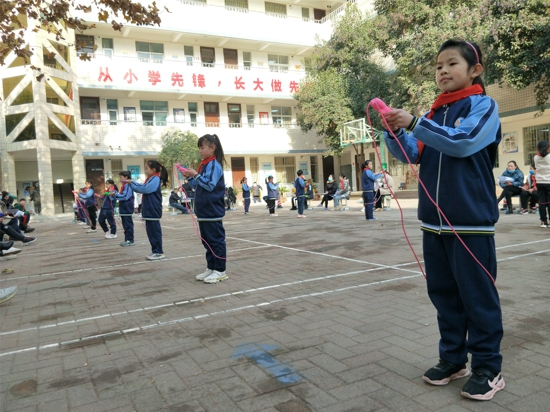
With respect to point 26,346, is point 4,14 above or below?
above

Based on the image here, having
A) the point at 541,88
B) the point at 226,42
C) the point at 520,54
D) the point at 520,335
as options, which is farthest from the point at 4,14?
the point at 226,42

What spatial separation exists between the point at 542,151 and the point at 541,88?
1178 centimetres

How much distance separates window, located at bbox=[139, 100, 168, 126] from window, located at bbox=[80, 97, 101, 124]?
9.01 feet

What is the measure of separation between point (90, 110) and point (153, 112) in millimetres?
A: 3927

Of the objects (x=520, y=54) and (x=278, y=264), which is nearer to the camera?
(x=278, y=264)

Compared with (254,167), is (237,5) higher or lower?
higher

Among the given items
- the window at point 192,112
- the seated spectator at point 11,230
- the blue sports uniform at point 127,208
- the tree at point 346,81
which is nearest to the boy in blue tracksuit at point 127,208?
the blue sports uniform at point 127,208

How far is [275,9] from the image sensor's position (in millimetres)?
33156

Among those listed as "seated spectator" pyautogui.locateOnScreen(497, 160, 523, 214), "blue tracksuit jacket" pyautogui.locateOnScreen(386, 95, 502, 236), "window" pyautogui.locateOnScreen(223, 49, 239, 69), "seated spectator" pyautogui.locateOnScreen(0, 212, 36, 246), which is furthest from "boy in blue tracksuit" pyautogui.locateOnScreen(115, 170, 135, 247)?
"window" pyautogui.locateOnScreen(223, 49, 239, 69)

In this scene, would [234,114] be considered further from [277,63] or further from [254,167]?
[277,63]

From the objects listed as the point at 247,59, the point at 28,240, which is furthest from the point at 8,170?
the point at 247,59

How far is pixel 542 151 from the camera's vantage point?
9.08m

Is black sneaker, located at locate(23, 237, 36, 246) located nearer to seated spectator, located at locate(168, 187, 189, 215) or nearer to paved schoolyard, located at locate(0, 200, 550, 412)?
paved schoolyard, located at locate(0, 200, 550, 412)

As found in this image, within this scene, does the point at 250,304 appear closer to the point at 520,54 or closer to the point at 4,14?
the point at 4,14
